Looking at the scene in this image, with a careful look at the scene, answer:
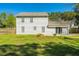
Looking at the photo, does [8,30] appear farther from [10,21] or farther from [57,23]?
[57,23]

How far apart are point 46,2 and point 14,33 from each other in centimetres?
81

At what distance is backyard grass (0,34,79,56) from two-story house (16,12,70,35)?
0.35 feet

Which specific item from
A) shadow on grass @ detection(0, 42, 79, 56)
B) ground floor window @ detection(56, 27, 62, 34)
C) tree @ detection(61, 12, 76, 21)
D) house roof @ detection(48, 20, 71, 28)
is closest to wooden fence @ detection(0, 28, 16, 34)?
shadow on grass @ detection(0, 42, 79, 56)

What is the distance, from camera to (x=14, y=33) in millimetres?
7504

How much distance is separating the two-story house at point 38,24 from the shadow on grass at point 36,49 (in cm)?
24

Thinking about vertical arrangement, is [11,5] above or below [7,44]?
above

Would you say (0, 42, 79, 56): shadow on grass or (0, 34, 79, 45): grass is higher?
(0, 34, 79, 45): grass

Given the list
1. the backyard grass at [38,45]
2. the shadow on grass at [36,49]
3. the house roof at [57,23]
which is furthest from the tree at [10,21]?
the house roof at [57,23]

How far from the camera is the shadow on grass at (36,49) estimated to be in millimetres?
7375

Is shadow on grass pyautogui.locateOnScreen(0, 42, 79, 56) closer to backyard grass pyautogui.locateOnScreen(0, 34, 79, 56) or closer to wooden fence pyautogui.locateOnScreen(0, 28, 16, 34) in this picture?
backyard grass pyautogui.locateOnScreen(0, 34, 79, 56)

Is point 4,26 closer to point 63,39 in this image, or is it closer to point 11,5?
point 11,5

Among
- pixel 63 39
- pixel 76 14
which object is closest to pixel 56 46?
pixel 63 39

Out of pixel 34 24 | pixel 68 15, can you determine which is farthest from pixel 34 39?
pixel 68 15

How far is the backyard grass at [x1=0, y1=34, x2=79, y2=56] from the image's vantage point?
7395mm
